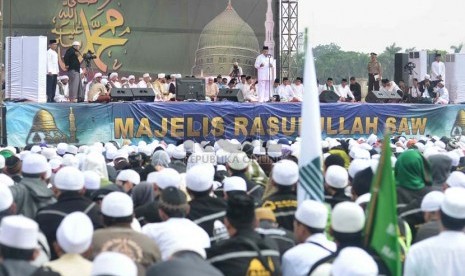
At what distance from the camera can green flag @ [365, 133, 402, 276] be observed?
3535 millimetres

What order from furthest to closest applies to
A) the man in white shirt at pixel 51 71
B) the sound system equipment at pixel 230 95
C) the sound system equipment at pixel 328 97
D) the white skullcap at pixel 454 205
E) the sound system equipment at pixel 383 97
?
the sound system equipment at pixel 383 97 < the sound system equipment at pixel 328 97 < the sound system equipment at pixel 230 95 < the man in white shirt at pixel 51 71 < the white skullcap at pixel 454 205

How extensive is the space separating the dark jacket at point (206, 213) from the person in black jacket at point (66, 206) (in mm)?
560

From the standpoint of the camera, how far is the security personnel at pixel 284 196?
5.13m

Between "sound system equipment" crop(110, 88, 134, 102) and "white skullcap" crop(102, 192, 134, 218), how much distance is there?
11184 millimetres

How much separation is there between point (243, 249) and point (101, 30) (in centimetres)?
1851

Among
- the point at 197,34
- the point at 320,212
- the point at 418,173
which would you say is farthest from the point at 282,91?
the point at 320,212

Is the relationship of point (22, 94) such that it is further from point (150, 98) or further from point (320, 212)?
point (320, 212)

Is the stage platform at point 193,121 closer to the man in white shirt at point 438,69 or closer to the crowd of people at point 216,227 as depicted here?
the man in white shirt at point 438,69

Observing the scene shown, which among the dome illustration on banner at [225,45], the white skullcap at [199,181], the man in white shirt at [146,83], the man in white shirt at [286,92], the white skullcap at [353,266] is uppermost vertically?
the dome illustration on banner at [225,45]

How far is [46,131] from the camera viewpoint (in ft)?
46.0

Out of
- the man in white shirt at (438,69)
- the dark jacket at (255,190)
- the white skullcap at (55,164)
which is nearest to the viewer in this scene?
the dark jacket at (255,190)

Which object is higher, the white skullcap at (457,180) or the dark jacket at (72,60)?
the dark jacket at (72,60)

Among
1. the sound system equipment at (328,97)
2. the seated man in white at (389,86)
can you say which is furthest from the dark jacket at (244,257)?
the seated man in white at (389,86)

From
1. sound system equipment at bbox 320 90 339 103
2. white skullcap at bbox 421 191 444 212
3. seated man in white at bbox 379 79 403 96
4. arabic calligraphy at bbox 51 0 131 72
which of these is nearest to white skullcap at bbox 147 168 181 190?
white skullcap at bbox 421 191 444 212
